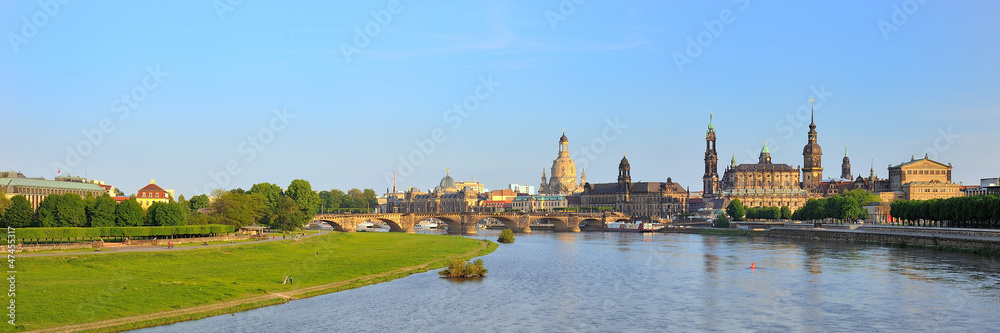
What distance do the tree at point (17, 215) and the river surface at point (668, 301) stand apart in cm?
3715

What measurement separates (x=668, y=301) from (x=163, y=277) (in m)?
28.5

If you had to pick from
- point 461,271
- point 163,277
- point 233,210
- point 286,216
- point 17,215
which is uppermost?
point 233,210

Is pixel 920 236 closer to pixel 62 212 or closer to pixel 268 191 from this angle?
pixel 268 191

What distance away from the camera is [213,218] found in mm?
94688

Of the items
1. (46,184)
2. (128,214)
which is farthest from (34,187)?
(128,214)

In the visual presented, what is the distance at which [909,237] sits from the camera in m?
100

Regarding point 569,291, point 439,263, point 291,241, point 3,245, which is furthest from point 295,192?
point 569,291

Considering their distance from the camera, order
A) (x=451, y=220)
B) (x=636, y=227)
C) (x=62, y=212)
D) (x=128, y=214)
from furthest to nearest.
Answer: (x=636, y=227) < (x=451, y=220) < (x=128, y=214) < (x=62, y=212)

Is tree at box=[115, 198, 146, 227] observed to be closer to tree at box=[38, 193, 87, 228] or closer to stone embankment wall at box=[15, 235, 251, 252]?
tree at box=[38, 193, 87, 228]

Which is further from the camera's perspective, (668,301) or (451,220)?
(451,220)

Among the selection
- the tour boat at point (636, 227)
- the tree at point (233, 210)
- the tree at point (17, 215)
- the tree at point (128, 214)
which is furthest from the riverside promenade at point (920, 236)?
the tree at point (17, 215)

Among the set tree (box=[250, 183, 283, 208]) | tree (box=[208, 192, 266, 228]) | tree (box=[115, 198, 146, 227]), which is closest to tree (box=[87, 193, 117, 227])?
tree (box=[115, 198, 146, 227])

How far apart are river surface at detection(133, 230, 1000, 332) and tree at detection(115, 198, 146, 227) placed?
32053 mm

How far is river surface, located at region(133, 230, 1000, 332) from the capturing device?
41.9 m
